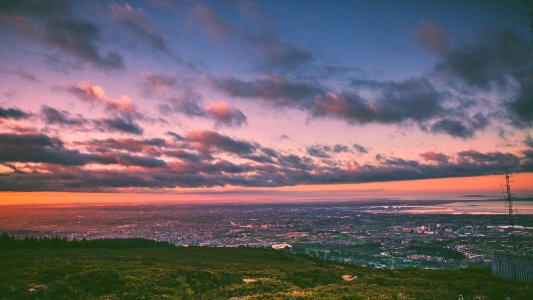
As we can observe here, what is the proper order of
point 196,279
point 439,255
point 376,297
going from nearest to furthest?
1. point 376,297
2. point 196,279
3. point 439,255

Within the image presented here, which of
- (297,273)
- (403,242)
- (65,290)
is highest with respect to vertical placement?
(65,290)

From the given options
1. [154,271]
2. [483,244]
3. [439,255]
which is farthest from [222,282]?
[483,244]

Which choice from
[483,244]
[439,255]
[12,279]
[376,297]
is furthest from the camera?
[483,244]

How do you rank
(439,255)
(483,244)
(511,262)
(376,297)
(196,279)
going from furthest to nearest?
(483,244)
(439,255)
(511,262)
(196,279)
(376,297)

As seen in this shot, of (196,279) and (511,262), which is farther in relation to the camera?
(511,262)

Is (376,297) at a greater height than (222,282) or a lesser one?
greater

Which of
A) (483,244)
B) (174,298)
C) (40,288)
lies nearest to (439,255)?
(483,244)

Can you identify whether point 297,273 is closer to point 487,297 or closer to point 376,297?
point 376,297

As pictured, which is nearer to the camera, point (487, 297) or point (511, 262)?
point (487, 297)

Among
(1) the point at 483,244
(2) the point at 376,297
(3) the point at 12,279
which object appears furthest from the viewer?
(1) the point at 483,244

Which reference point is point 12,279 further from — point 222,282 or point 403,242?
point 403,242
